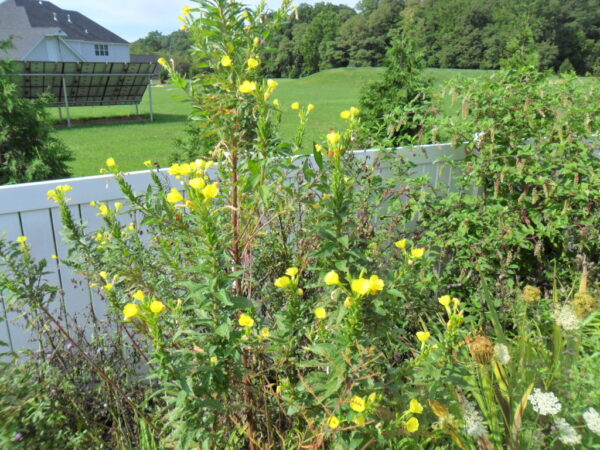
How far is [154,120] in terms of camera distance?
2012cm

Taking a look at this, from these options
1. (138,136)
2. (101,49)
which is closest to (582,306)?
(138,136)

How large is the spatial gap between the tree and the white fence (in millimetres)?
3029

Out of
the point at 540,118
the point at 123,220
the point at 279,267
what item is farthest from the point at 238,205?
the point at 540,118

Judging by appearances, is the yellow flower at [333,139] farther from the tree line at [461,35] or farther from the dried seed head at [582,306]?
the tree line at [461,35]

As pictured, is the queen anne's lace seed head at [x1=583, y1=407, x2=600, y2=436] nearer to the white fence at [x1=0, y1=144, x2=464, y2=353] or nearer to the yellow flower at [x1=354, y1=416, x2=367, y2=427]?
the yellow flower at [x1=354, y1=416, x2=367, y2=427]

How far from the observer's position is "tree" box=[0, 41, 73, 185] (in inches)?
212

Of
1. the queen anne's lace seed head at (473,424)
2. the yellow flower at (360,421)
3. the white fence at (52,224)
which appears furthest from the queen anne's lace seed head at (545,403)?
the white fence at (52,224)

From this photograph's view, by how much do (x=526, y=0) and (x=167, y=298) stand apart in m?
53.9

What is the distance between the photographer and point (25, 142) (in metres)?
5.71

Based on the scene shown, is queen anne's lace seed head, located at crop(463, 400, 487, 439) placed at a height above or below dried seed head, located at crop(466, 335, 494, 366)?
below

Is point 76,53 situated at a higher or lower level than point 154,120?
higher

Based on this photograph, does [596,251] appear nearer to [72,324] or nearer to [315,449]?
[315,449]

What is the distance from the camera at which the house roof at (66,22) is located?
35906 millimetres

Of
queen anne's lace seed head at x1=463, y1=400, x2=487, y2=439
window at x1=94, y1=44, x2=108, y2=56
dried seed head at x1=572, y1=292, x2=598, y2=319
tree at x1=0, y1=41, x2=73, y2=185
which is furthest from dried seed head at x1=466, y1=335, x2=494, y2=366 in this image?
window at x1=94, y1=44, x2=108, y2=56
